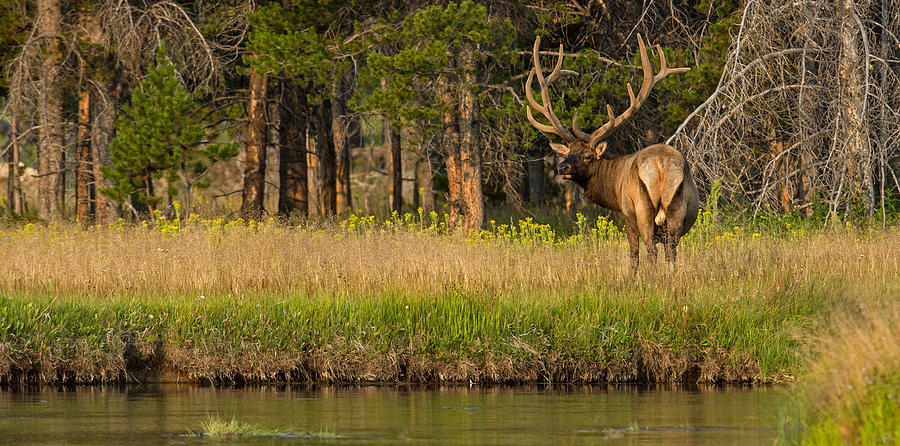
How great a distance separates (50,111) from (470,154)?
30.5ft

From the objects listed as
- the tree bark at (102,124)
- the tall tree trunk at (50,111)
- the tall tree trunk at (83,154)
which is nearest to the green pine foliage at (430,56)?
the tree bark at (102,124)

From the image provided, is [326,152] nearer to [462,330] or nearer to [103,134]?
[103,134]

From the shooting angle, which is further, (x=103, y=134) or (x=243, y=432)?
(x=103, y=134)

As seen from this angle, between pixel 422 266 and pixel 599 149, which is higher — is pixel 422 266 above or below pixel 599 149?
below

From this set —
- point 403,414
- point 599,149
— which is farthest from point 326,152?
point 403,414

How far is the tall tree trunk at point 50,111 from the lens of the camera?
22891 mm

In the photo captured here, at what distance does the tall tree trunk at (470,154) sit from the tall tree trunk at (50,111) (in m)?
7.69

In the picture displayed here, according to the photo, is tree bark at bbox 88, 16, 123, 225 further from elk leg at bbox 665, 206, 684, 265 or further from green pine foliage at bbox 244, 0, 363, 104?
elk leg at bbox 665, 206, 684, 265

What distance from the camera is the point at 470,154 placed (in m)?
21.0

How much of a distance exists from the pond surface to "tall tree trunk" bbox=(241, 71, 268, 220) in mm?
13323

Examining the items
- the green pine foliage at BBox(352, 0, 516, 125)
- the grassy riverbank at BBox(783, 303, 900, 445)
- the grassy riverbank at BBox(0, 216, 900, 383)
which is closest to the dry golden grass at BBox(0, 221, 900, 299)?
the grassy riverbank at BBox(0, 216, 900, 383)

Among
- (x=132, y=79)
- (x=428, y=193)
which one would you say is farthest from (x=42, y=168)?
(x=428, y=193)

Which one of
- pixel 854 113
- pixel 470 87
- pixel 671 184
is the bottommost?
pixel 671 184

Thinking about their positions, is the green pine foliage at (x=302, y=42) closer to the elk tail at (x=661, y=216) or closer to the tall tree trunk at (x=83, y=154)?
the tall tree trunk at (x=83, y=154)
